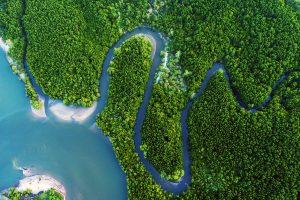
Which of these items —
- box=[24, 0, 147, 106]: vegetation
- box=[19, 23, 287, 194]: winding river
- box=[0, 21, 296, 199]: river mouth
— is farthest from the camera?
box=[24, 0, 147, 106]: vegetation

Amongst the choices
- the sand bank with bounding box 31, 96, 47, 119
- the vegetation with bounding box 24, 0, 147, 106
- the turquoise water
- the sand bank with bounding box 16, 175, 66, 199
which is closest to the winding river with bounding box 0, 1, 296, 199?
the turquoise water

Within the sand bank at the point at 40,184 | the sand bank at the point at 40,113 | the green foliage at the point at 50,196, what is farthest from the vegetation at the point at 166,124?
the sand bank at the point at 40,113

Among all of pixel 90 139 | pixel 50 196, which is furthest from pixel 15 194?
pixel 90 139

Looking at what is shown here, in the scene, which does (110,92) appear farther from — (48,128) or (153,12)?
(153,12)

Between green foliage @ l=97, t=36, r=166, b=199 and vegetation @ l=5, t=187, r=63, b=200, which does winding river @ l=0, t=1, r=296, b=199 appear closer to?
green foliage @ l=97, t=36, r=166, b=199

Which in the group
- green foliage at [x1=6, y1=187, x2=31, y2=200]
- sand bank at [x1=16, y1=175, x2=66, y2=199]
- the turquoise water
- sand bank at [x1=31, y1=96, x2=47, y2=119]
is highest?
sand bank at [x1=31, y1=96, x2=47, y2=119]
